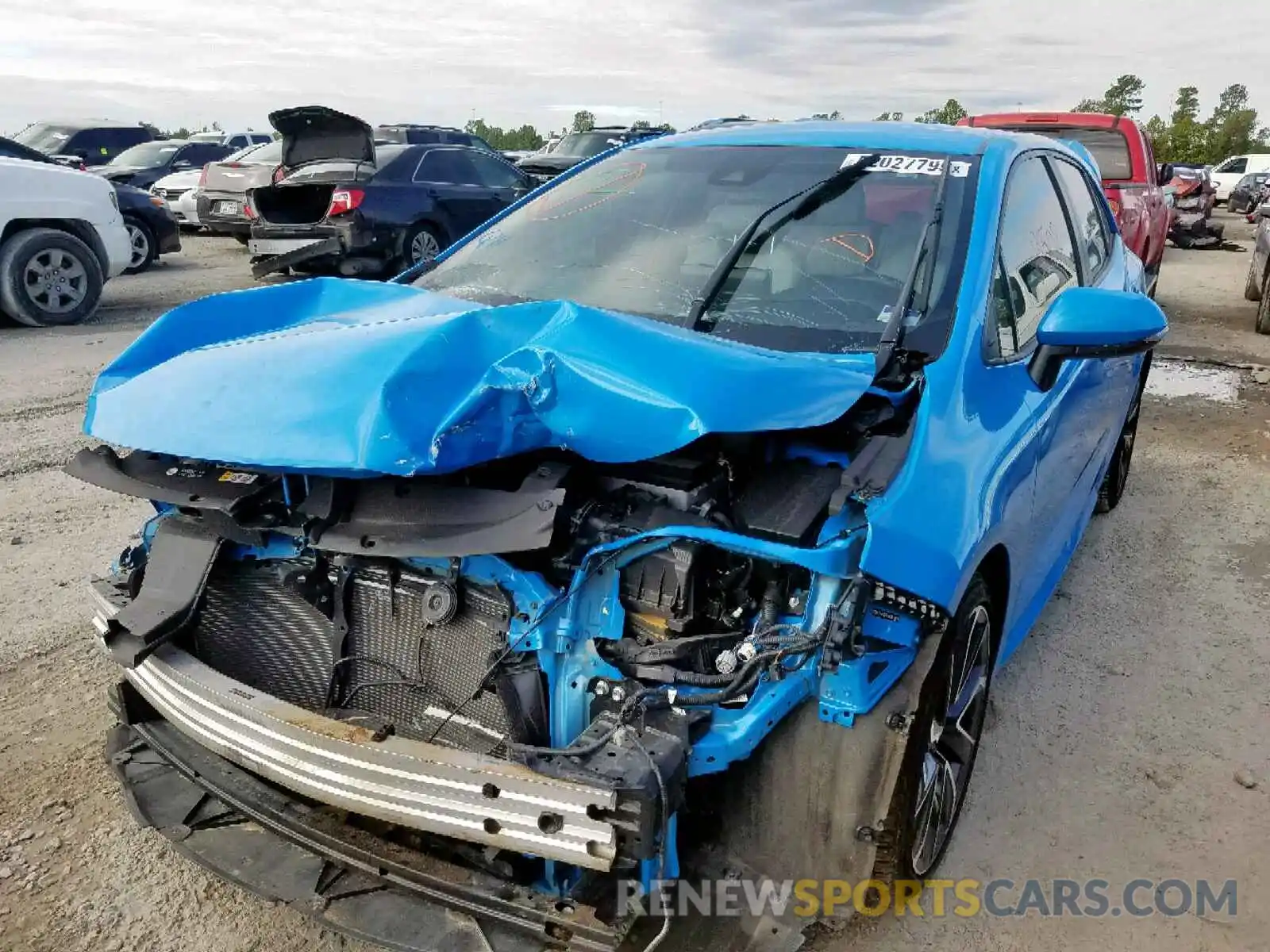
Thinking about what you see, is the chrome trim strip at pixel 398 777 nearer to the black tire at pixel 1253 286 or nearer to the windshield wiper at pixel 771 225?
the windshield wiper at pixel 771 225

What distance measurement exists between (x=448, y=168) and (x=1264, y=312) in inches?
348

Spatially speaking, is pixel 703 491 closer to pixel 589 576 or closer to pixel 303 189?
pixel 589 576

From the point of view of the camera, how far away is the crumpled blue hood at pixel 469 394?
2053 millimetres

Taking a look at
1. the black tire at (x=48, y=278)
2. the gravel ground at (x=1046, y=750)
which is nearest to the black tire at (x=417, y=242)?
the black tire at (x=48, y=278)

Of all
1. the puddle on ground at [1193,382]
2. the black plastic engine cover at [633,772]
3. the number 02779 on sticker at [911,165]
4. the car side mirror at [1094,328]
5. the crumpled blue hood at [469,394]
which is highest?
the number 02779 on sticker at [911,165]

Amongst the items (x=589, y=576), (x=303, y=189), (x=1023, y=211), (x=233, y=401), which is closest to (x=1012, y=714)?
(x=1023, y=211)

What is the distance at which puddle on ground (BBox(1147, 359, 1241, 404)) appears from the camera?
7.76m

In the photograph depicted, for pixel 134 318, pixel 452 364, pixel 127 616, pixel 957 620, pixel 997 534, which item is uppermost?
pixel 452 364

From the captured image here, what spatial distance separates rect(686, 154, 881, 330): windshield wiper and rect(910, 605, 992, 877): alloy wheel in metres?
1.11

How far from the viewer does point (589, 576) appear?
7.02ft

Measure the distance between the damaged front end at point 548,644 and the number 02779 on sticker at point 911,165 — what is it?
100 centimetres

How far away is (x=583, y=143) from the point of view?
56.7 feet

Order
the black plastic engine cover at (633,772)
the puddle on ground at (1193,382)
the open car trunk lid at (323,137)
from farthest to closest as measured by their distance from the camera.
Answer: the open car trunk lid at (323,137) < the puddle on ground at (1193,382) < the black plastic engine cover at (633,772)

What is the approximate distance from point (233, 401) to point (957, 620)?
1.72m
